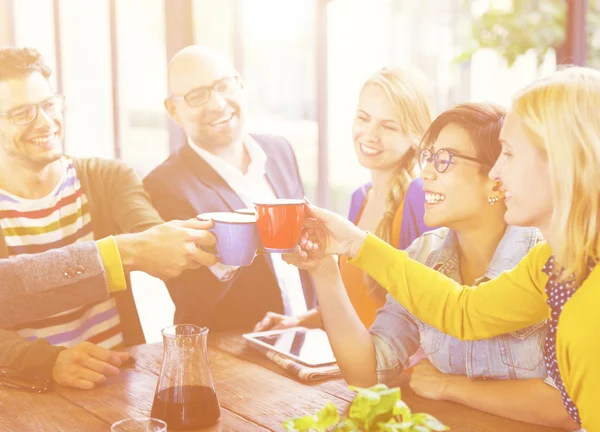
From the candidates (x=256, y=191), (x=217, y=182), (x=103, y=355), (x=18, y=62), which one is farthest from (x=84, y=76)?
(x=103, y=355)

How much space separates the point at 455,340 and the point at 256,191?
985 mm

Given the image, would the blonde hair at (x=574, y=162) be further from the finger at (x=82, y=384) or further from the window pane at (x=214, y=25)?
the window pane at (x=214, y=25)

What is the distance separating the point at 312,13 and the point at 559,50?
2.94ft

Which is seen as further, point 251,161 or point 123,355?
point 251,161

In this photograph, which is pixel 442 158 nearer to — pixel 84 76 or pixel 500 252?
pixel 500 252

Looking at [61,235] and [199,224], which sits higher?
[199,224]

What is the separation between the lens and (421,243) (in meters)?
1.70

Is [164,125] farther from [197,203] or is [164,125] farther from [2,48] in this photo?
[2,48]

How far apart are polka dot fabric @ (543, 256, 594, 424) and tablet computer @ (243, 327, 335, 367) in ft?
1.56

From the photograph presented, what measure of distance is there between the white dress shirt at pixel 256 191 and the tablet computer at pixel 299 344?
1.43ft

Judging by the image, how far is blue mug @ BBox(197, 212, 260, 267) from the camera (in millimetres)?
1372

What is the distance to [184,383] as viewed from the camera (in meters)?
1.20

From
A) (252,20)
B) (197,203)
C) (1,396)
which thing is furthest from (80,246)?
(252,20)

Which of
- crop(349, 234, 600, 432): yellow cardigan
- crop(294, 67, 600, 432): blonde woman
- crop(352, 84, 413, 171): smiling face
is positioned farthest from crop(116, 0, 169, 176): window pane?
crop(294, 67, 600, 432): blonde woman
